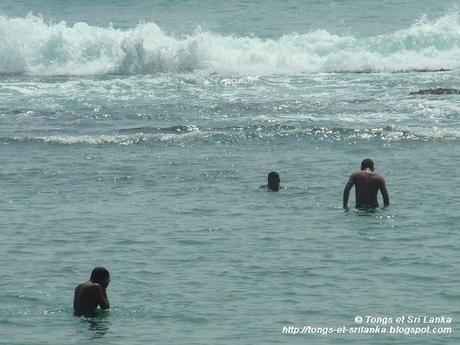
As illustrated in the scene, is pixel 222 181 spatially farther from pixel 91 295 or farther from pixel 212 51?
pixel 212 51

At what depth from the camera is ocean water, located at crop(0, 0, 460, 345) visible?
19297 millimetres

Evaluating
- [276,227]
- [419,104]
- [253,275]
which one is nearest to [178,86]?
[419,104]

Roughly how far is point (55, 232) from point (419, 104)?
17.8 metres

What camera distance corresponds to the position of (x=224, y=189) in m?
28.0

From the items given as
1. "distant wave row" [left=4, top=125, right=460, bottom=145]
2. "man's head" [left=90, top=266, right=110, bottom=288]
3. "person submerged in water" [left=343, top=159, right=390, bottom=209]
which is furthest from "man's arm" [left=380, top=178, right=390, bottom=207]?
"man's head" [left=90, top=266, right=110, bottom=288]

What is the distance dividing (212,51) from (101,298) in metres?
35.7

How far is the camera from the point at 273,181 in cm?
2731

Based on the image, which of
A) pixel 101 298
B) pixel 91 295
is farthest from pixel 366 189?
pixel 91 295

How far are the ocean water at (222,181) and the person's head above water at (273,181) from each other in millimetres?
243

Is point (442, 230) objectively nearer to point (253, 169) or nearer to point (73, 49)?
point (253, 169)

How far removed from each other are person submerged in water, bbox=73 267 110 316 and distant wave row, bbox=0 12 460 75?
31.7m

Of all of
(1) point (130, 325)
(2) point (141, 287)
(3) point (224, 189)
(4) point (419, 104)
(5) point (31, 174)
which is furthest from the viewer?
(4) point (419, 104)

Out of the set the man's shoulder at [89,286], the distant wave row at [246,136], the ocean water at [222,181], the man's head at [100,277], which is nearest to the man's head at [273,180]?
the ocean water at [222,181]

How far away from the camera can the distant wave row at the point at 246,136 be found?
34000 mm
